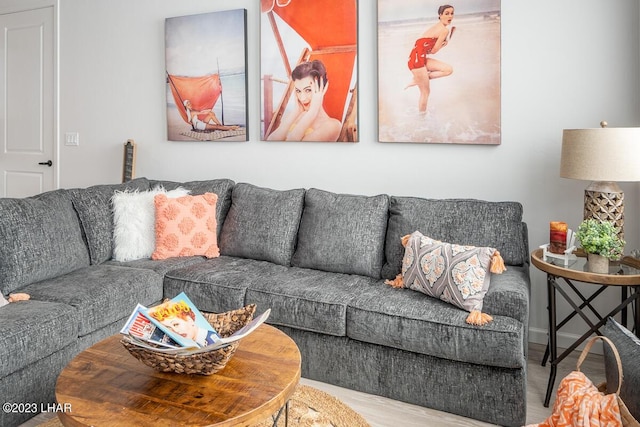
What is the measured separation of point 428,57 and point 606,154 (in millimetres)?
1188

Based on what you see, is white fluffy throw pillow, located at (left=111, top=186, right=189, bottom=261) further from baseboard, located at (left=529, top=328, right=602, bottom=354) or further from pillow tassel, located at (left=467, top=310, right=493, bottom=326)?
baseboard, located at (left=529, top=328, right=602, bottom=354)

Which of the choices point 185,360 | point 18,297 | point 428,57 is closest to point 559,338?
point 428,57

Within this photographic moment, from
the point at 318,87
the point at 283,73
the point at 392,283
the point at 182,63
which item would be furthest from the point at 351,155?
the point at 182,63

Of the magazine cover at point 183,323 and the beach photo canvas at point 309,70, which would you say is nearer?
the magazine cover at point 183,323

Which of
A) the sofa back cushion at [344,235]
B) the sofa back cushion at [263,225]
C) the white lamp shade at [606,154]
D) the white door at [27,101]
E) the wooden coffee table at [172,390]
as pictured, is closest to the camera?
the wooden coffee table at [172,390]

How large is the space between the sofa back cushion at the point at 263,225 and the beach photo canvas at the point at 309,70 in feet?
1.65

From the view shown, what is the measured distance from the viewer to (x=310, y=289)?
8.46 feet

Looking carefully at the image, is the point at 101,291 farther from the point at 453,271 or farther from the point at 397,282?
the point at 453,271

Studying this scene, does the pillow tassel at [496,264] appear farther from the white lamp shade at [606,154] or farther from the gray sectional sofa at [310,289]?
the white lamp shade at [606,154]

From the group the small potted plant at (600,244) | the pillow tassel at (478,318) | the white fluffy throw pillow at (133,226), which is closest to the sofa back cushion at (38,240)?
the white fluffy throw pillow at (133,226)

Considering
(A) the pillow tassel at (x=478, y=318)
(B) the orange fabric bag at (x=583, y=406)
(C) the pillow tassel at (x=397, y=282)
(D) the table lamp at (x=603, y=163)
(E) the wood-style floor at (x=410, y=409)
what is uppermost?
(D) the table lamp at (x=603, y=163)

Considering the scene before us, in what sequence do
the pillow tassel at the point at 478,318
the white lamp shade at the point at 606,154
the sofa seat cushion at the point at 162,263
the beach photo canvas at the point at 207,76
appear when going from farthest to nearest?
the beach photo canvas at the point at 207,76
the sofa seat cushion at the point at 162,263
the white lamp shade at the point at 606,154
the pillow tassel at the point at 478,318

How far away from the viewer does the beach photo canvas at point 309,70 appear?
330cm

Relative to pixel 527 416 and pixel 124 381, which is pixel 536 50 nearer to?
pixel 527 416
